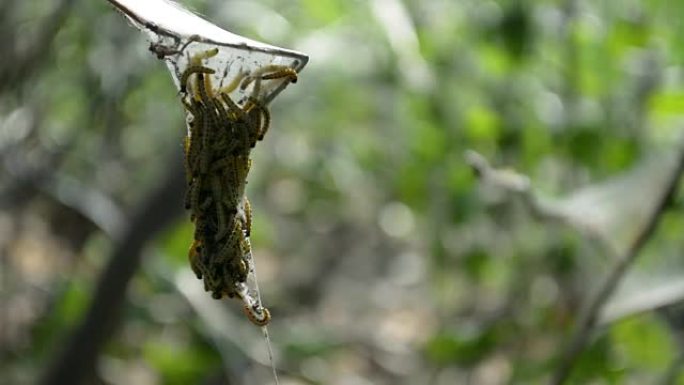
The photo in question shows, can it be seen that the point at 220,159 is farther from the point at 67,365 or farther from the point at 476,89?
the point at 476,89

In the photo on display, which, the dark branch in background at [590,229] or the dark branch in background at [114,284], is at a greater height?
the dark branch in background at [114,284]

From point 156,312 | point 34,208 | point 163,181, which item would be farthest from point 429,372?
point 34,208

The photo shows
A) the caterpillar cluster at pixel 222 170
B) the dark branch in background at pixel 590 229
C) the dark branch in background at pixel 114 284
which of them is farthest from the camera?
the dark branch in background at pixel 114 284

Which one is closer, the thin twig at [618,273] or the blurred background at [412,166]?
the thin twig at [618,273]

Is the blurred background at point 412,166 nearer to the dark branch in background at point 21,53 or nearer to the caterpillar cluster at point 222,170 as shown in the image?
the dark branch in background at point 21,53

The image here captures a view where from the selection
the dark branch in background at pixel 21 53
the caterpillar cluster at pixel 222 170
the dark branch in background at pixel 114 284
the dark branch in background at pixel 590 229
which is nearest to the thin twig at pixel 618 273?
the dark branch in background at pixel 590 229

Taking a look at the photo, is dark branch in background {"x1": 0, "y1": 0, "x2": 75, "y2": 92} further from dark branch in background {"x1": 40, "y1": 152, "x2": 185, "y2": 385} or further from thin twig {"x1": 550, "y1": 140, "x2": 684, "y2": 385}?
thin twig {"x1": 550, "y1": 140, "x2": 684, "y2": 385}

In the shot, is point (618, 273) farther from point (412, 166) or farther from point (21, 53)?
point (21, 53)
